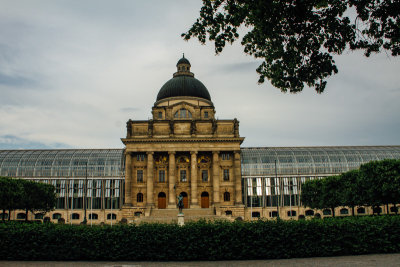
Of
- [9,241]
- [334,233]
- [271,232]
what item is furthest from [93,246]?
[334,233]

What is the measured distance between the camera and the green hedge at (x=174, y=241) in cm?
2236

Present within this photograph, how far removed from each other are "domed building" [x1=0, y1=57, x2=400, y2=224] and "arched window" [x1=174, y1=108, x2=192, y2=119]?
22 centimetres

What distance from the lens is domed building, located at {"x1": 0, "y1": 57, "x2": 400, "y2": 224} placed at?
71.1m

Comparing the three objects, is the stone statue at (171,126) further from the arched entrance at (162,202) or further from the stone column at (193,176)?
the arched entrance at (162,202)

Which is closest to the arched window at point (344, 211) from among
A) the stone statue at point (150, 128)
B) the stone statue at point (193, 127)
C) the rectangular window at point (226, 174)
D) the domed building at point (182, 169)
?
the domed building at point (182, 169)

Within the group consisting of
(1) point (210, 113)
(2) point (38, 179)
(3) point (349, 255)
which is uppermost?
(1) point (210, 113)

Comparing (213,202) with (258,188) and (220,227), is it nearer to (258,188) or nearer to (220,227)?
(258,188)

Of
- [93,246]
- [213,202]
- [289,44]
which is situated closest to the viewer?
[289,44]

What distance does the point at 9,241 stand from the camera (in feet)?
75.9

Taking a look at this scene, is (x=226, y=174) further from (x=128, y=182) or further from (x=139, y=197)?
(x=128, y=182)

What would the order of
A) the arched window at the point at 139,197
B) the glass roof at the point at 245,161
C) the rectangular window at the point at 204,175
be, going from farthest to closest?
the glass roof at the point at 245,161, the rectangular window at the point at 204,175, the arched window at the point at 139,197

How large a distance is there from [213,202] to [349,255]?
4800 cm

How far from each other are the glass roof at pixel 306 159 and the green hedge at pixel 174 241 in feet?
191

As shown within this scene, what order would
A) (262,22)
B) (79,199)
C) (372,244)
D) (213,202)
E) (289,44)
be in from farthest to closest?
(79,199)
(213,202)
(372,244)
(289,44)
(262,22)
